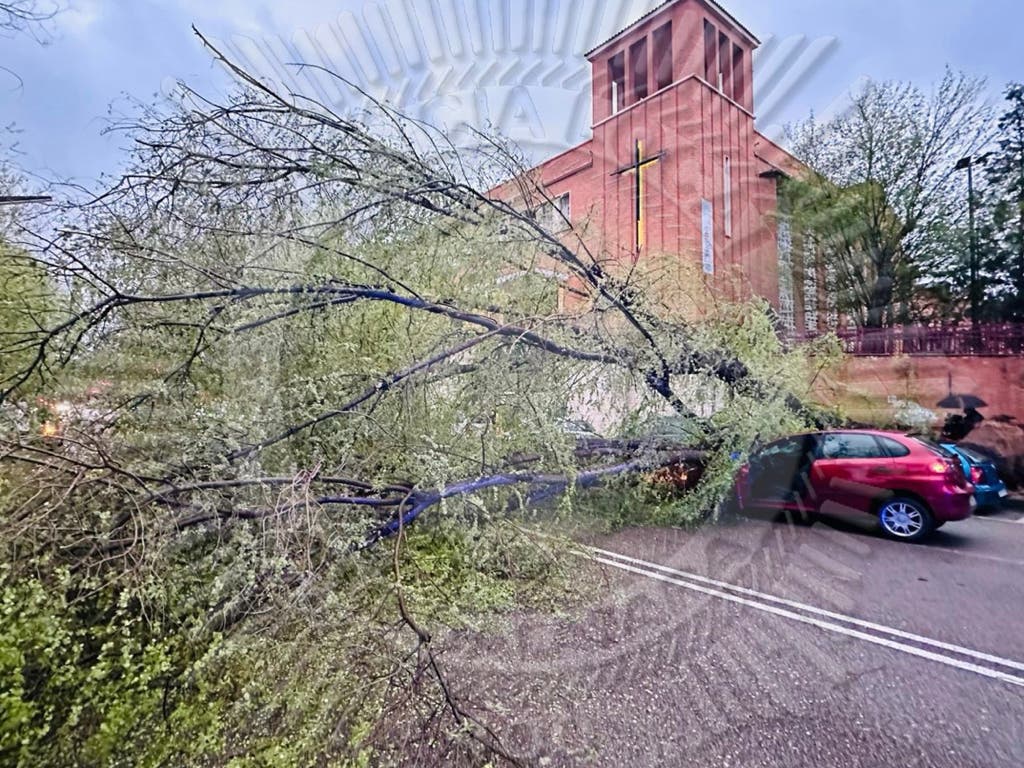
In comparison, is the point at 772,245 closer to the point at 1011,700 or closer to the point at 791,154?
the point at 791,154

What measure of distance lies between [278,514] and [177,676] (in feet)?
2.58

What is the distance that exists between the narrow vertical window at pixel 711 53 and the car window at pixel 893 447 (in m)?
5.44

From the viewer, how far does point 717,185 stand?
8.74 metres

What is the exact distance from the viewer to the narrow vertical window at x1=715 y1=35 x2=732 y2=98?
6313 millimetres

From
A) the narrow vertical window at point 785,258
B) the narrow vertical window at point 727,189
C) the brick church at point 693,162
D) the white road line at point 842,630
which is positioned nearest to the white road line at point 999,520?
the brick church at point 693,162

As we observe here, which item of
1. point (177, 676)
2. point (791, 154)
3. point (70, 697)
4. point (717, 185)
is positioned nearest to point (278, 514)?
point (177, 676)

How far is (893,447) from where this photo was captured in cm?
440

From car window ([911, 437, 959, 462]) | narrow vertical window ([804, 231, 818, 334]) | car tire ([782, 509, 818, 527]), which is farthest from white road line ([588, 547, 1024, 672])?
narrow vertical window ([804, 231, 818, 334])

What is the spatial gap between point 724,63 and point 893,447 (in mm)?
5453

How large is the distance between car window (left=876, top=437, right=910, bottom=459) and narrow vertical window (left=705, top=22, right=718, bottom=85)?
544 centimetres

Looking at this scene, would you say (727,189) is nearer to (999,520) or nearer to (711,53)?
(711,53)

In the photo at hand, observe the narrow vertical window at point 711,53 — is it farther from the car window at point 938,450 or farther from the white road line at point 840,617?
the white road line at point 840,617

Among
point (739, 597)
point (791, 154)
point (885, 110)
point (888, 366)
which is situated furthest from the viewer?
point (791, 154)

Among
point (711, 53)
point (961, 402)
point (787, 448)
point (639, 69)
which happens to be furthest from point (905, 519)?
point (639, 69)
